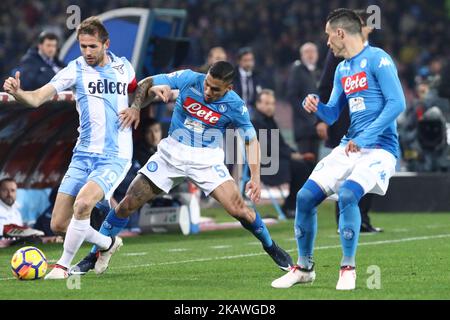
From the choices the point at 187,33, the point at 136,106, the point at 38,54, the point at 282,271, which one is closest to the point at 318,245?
the point at 282,271

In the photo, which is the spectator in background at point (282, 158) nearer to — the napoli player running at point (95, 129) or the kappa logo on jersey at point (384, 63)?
the napoli player running at point (95, 129)

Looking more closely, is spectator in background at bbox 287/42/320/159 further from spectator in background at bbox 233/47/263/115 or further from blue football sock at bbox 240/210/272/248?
blue football sock at bbox 240/210/272/248

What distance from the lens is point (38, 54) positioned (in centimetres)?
1506

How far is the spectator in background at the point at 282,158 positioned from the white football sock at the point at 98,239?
6.58 metres

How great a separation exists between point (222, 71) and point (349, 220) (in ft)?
5.86

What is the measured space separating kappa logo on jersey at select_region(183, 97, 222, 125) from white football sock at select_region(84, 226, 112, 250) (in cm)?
130

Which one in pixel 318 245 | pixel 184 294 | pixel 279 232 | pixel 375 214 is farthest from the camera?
pixel 375 214

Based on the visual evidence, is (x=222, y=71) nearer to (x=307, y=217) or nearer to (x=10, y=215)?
(x=307, y=217)

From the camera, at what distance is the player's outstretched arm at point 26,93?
9359 mm

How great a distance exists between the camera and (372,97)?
29.9 ft

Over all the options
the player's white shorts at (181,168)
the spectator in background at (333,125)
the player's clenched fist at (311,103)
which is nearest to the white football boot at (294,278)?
the player's clenched fist at (311,103)

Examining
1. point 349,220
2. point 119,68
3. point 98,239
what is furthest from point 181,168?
point 349,220

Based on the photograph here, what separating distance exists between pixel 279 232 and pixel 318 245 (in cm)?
200
